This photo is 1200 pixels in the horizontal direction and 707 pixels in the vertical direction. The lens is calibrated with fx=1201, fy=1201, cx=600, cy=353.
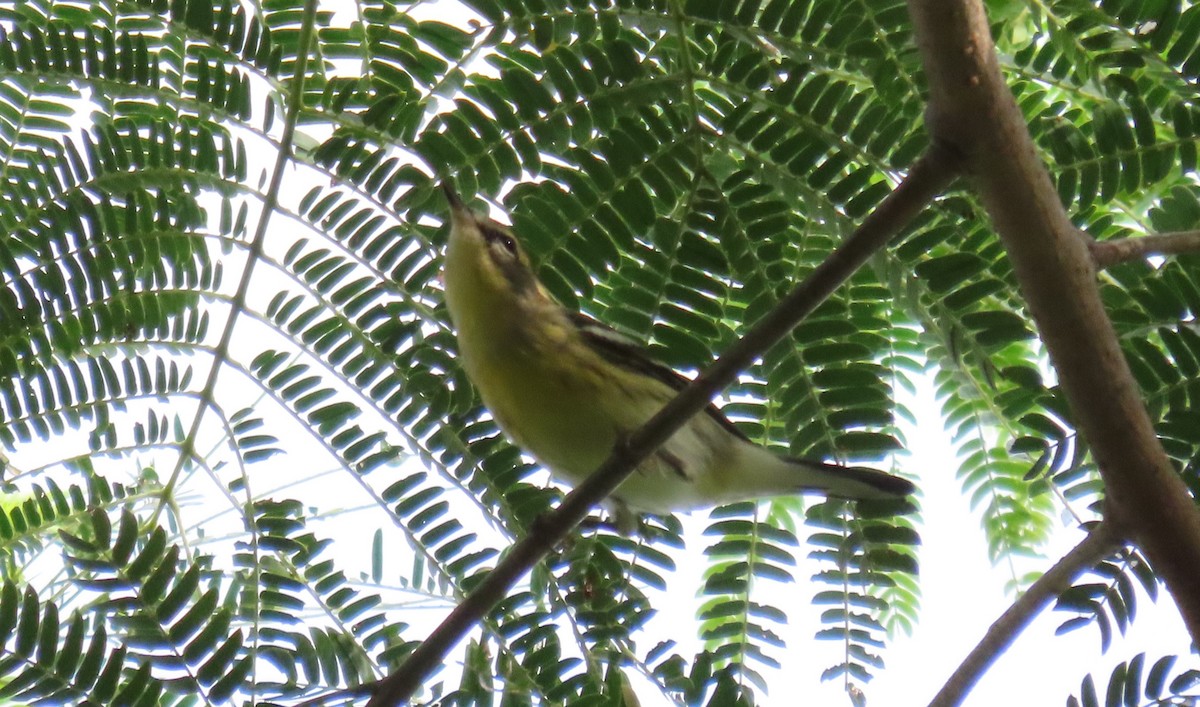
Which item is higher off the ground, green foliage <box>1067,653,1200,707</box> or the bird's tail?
the bird's tail

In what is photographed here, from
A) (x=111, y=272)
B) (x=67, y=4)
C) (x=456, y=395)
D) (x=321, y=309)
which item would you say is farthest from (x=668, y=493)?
(x=67, y=4)

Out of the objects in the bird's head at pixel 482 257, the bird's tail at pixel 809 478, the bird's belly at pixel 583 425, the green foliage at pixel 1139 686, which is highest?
the bird's head at pixel 482 257

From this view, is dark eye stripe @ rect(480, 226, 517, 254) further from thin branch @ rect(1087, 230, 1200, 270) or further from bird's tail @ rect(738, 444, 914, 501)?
thin branch @ rect(1087, 230, 1200, 270)

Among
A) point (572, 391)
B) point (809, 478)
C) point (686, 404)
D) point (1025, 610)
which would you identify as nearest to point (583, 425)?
A: point (572, 391)

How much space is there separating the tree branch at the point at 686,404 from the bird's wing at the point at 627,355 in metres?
0.36

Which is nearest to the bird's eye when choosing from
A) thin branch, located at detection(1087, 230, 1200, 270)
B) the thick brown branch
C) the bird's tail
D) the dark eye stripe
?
the dark eye stripe

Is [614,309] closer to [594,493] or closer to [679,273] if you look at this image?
[679,273]

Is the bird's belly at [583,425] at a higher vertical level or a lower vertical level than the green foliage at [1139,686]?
higher

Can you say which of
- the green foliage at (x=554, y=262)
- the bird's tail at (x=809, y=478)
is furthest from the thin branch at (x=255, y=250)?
the bird's tail at (x=809, y=478)

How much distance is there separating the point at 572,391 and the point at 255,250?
0.84 meters

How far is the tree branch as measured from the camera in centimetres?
163

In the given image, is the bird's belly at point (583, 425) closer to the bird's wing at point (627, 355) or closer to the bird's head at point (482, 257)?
the bird's wing at point (627, 355)

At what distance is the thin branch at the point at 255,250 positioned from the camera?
2.19 m

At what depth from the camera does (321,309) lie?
2352mm
